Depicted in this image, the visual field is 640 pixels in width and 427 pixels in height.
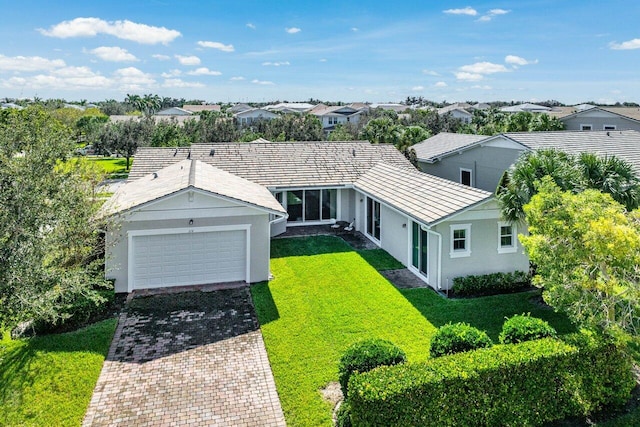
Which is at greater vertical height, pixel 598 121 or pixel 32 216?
pixel 598 121

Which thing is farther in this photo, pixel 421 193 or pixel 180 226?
pixel 421 193

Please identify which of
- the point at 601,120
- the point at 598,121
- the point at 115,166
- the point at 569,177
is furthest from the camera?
the point at 115,166

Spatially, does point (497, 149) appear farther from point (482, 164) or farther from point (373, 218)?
point (373, 218)

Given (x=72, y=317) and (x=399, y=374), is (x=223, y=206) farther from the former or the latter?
(x=399, y=374)

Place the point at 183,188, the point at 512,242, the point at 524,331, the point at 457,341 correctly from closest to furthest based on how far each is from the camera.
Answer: the point at 457,341
the point at 524,331
the point at 183,188
the point at 512,242

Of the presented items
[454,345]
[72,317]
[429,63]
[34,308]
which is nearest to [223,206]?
[72,317]

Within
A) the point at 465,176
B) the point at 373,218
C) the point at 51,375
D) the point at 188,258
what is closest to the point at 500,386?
the point at 51,375

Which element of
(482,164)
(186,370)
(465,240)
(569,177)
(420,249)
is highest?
(482,164)
